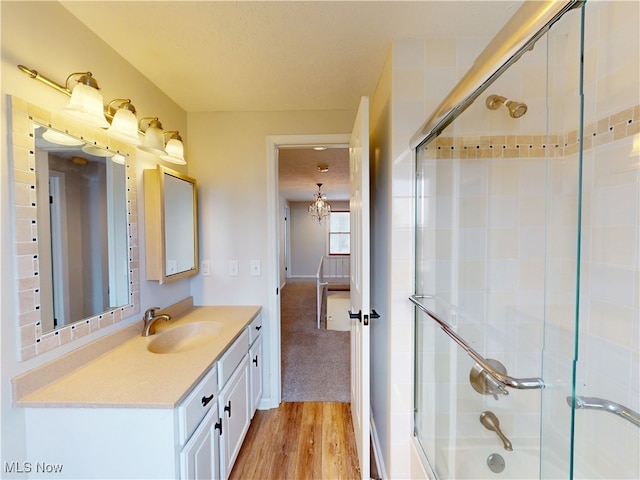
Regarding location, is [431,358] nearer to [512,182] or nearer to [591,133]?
[512,182]

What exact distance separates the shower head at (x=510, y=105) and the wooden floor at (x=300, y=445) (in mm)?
2146

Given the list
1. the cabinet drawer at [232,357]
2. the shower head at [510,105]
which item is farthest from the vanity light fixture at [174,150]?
the shower head at [510,105]

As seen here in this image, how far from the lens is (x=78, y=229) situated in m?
1.21

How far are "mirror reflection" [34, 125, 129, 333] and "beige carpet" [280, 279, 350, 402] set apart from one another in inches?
67.4

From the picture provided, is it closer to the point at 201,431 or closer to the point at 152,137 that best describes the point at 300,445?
the point at 201,431

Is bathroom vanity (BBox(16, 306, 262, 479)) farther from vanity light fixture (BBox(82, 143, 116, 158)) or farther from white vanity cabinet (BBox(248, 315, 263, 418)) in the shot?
vanity light fixture (BBox(82, 143, 116, 158))

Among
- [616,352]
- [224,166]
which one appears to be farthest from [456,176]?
[224,166]

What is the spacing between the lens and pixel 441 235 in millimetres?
1407

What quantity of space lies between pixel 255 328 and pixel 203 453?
0.88m

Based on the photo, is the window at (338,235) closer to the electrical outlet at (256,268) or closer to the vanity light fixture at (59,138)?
the electrical outlet at (256,268)

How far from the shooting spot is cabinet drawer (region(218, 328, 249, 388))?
4.50 ft

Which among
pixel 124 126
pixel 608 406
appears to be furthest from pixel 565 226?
pixel 124 126

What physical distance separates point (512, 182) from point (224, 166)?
6.30 ft

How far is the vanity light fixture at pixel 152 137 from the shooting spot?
1464mm
